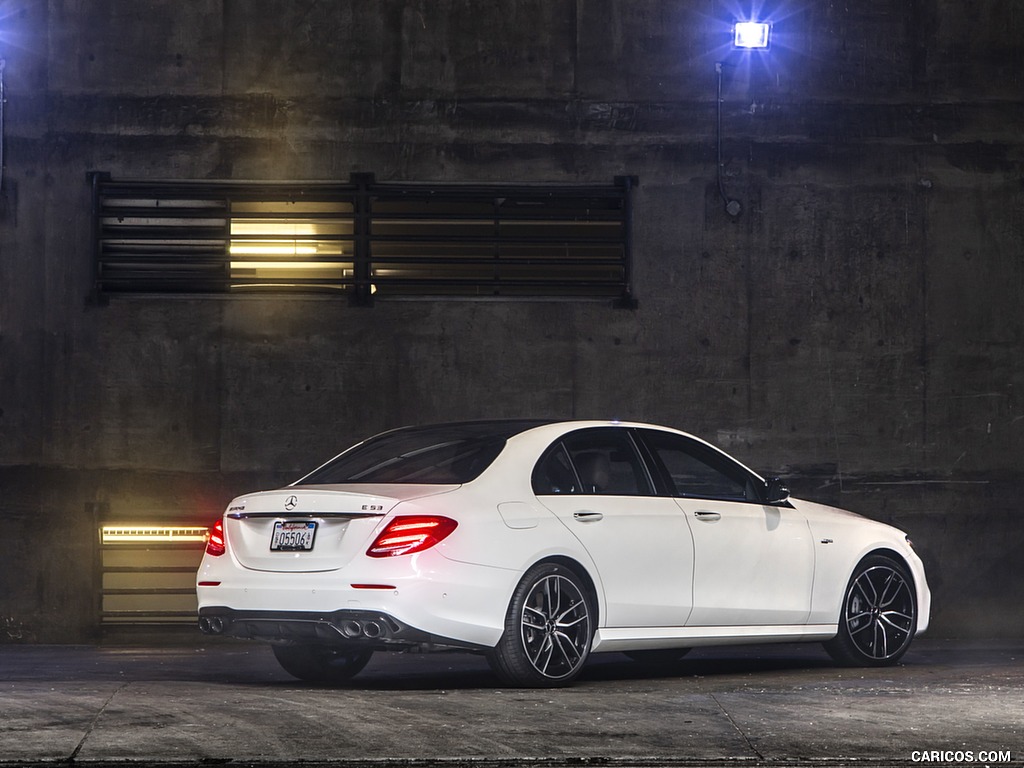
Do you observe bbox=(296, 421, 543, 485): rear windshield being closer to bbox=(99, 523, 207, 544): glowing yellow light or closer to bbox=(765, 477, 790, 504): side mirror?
bbox=(765, 477, 790, 504): side mirror

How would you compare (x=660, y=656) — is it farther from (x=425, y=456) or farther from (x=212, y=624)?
(x=212, y=624)

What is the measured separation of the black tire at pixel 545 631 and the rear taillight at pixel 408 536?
1.81 ft

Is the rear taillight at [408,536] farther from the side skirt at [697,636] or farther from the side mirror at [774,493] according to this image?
the side mirror at [774,493]

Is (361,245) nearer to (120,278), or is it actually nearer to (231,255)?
(231,255)

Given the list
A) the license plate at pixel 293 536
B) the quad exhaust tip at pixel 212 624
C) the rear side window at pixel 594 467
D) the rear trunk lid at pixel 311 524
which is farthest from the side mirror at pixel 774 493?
the quad exhaust tip at pixel 212 624

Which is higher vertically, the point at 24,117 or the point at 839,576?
the point at 24,117

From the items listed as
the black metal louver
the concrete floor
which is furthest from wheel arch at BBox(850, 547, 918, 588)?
the black metal louver

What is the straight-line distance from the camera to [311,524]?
862 cm

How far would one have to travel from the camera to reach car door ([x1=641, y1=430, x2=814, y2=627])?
9684 millimetres

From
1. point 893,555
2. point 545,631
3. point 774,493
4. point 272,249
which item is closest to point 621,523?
point 545,631

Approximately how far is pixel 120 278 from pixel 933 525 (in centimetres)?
716

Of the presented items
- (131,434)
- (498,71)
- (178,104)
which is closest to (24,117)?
(178,104)

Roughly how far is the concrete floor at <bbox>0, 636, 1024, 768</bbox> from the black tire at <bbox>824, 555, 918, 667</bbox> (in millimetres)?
360

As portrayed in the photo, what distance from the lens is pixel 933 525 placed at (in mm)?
13969
